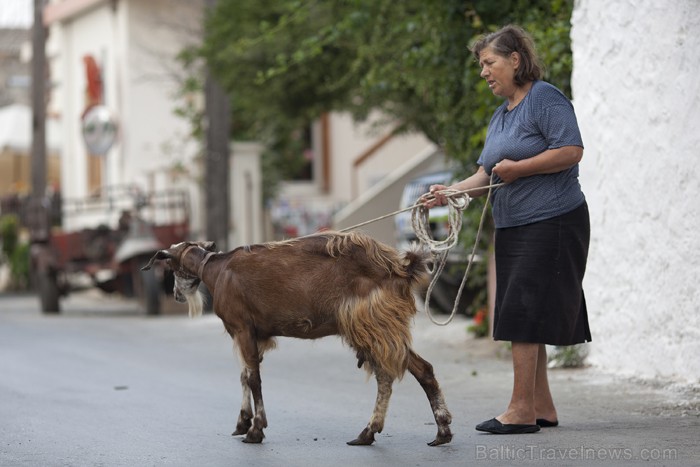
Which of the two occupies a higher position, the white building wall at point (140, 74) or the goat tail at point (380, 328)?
the white building wall at point (140, 74)

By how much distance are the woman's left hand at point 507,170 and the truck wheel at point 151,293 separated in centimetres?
1100

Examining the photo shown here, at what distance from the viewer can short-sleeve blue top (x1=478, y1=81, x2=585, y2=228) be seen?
21.9 ft

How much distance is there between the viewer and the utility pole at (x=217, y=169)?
18156 mm

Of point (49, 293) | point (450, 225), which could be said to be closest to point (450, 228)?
point (450, 225)

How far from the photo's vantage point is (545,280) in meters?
6.78

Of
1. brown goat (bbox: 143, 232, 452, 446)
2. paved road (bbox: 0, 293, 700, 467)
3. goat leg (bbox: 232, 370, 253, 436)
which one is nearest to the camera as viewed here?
paved road (bbox: 0, 293, 700, 467)

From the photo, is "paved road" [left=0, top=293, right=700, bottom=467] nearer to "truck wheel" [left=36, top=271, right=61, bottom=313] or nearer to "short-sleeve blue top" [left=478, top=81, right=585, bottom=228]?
"short-sleeve blue top" [left=478, top=81, right=585, bottom=228]

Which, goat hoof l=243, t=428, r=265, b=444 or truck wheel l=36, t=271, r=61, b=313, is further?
truck wheel l=36, t=271, r=61, b=313

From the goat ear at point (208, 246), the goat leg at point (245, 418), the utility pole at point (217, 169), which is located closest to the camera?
the goat leg at point (245, 418)

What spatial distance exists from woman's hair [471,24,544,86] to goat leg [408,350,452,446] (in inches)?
60.9

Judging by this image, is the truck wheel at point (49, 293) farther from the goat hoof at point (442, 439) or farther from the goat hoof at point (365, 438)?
the goat hoof at point (442, 439)

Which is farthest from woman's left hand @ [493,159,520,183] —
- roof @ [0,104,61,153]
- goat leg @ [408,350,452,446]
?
roof @ [0,104,61,153]

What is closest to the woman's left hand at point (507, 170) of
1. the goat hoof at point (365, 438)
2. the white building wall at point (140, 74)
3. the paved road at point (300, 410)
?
the paved road at point (300, 410)

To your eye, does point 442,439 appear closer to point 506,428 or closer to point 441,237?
point 506,428
